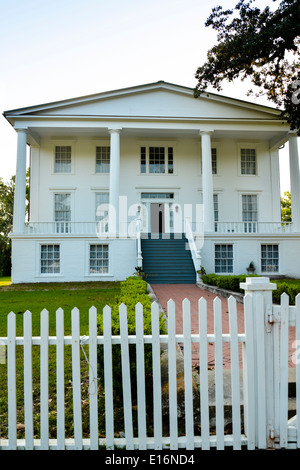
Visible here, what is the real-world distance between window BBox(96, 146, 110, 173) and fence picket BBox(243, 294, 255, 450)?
20495 mm

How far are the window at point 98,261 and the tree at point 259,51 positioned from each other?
10.2 m

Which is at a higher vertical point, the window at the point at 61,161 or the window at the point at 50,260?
the window at the point at 61,161

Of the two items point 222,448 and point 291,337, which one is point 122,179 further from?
point 222,448

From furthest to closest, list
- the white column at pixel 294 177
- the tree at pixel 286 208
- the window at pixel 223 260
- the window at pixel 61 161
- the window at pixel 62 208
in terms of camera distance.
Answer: the tree at pixel 286 208 < the window at pixel 61 161 < the window at pixel 62 208 < the white column at pixel 294 177 < the window at pixel 223 260

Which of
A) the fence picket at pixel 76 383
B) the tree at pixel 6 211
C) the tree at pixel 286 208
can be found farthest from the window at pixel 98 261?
the tree at pixel 286 208

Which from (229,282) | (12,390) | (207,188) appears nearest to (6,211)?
(207,188)

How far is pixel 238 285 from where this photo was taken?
1204 centimetres

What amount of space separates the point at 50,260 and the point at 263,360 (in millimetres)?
17306

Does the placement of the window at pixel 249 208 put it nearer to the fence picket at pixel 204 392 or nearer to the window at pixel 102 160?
the window at pixel 102 160

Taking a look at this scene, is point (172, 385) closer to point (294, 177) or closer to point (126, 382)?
point (126, 382)

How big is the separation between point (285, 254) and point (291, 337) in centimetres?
1449

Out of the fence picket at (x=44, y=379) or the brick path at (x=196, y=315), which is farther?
the brick path at (x=196, y=315)

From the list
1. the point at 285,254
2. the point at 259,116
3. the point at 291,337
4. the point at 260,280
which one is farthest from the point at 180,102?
the point at 260,280

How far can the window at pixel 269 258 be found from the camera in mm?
19953
